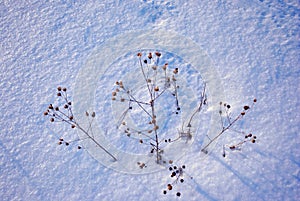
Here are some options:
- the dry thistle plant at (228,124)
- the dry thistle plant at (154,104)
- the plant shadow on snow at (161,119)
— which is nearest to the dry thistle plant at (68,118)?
the plant shadow on snow at (161,119)

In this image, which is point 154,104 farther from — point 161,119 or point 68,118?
point 68,118

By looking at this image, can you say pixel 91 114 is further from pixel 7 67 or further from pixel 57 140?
pixel 7 67

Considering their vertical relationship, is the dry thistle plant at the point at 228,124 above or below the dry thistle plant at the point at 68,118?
below

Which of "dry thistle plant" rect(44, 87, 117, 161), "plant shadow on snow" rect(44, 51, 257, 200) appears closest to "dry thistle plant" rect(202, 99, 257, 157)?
"plant shadow on snow" rect(44, 51, 257, 200)

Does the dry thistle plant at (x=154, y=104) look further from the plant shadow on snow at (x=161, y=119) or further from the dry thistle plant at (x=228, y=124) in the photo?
the dry thistle plant at (x=228, y=124)

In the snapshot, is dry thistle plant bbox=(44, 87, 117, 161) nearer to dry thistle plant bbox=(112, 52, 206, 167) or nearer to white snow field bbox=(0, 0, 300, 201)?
white snow field bbox=(0, 0, 300, 201)

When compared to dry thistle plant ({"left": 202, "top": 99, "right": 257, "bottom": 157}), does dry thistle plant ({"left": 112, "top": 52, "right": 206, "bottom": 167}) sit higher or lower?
higher

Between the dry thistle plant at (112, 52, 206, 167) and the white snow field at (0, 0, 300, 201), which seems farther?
the dry thistle plant at (112, 52, 206, 167)

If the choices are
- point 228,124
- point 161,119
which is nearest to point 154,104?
point 161,119

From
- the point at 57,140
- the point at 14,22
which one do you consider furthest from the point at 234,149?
the point at 14,22
